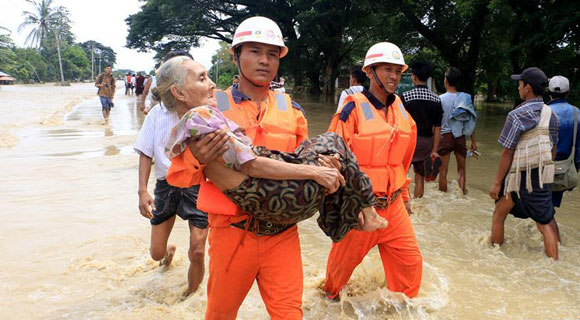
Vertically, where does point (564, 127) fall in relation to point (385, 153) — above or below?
above

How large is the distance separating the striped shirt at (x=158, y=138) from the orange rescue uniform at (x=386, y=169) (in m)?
1.30

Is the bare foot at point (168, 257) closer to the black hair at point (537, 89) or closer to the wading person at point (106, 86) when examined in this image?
the black hair at point (537, 89)

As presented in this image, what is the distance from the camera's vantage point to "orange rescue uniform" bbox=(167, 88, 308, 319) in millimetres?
2396

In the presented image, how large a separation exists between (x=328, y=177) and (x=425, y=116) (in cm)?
443

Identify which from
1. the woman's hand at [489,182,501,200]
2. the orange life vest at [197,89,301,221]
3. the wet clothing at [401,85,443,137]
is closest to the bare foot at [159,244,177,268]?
the orange life vest at [197,89,301,221]

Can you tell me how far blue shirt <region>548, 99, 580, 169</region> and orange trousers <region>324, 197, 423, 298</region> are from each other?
238cm

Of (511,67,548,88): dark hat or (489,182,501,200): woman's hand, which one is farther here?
(489,182,501,200): woman's hand

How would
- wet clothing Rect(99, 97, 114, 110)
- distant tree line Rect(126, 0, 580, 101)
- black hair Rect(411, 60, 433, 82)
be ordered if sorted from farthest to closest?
wet clothing Rect(99, 97, 114, 110) → distant tree line Rect(126, 0, 580, 101) → black hair Rect(411, 60, 433, 82)

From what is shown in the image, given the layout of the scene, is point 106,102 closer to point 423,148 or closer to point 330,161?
point 423,148

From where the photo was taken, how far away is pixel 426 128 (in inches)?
248

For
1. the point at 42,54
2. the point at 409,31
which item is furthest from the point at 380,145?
the point at 42,54

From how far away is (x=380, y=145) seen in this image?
3152mm

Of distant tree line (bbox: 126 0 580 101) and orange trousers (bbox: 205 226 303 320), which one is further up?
distant tree line (bbox: 126 0 580 101)

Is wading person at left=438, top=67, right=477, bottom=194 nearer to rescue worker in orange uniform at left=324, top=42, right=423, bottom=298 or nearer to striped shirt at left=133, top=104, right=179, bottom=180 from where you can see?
rescue worker in orange uniform at left=324, top=42, right=423, bottom=298
